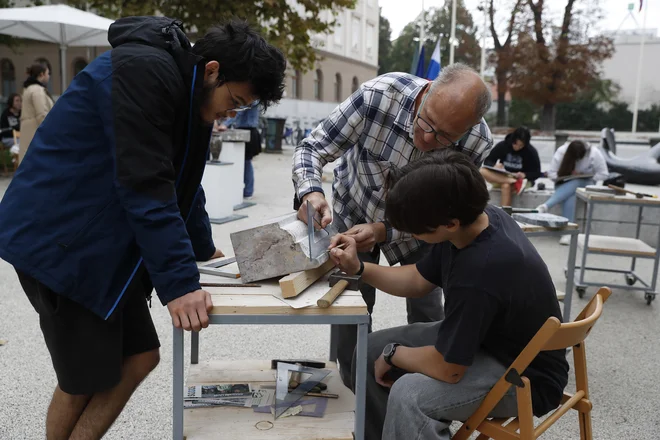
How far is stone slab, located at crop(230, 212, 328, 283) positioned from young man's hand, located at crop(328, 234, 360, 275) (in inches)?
2.7

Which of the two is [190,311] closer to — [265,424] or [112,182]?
[112,182]

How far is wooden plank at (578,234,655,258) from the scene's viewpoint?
4.52 metres

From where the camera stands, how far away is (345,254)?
1954 millimetres

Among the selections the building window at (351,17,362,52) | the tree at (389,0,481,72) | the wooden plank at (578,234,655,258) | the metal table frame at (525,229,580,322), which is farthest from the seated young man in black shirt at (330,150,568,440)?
the building window at (351,17,362,52)

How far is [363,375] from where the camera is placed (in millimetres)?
1762

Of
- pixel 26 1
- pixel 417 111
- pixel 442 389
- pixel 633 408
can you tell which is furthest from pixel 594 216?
pixel 26 1

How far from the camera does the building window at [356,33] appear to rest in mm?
35294

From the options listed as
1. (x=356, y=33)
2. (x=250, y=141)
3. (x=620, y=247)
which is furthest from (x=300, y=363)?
(x=356, y=33)

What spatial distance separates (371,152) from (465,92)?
1.88 ft

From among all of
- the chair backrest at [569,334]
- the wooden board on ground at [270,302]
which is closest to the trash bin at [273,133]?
the wooden board on ground at [270,302]

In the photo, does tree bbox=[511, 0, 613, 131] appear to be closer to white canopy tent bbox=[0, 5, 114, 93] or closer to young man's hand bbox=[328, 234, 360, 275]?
white canopy tent bbox=[0, 5, 114, 93]

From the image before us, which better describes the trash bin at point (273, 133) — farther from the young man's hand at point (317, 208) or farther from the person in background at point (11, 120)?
the young man's hand at point (317, 208)

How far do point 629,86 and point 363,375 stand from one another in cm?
3832

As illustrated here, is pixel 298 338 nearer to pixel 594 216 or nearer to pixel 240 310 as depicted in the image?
pixel 240 310
